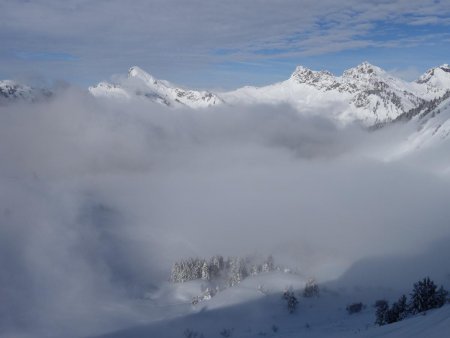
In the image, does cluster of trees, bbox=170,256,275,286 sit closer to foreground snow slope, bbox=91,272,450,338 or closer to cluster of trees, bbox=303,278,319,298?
foreground snow slope, bbox=91,272,450,338

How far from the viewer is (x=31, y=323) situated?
274ft

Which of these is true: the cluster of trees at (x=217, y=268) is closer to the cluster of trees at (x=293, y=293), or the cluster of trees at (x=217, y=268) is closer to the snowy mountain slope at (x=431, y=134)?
the cluster of trees at (x=293, y=293)

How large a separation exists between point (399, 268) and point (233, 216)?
102994 millimetres

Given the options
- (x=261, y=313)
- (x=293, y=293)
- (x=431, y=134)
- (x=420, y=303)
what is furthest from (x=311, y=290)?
(x=431, y=134)

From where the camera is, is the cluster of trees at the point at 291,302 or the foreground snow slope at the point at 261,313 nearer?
the foreground snow slope at the point at 261,313

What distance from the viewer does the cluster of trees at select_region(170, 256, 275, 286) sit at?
367 feet

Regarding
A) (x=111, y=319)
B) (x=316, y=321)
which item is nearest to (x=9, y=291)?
(x=111, y=319)

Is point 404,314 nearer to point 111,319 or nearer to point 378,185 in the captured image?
point 111,319

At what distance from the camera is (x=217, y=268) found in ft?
387

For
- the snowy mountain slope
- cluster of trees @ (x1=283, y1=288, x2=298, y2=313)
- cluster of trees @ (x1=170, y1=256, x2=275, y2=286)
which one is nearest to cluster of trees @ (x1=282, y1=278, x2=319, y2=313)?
cluster of trees @ (x1=283, y1=288, x2=298, y2=313)

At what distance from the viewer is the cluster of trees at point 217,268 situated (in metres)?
112

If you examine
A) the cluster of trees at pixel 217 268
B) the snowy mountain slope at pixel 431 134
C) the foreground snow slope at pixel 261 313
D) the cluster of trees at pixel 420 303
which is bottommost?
the cluster of trees at pixel 420 303

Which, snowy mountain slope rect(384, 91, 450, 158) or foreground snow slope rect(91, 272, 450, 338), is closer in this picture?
foreground snow slope rect(91, 272, 450, 338)

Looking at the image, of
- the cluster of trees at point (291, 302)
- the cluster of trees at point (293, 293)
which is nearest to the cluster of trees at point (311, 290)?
the cluster of trees at point (293, 293)
